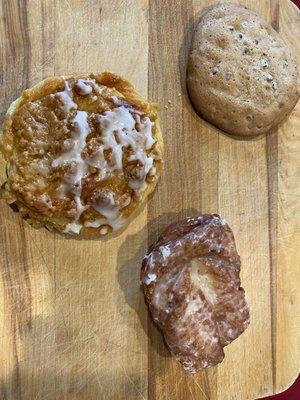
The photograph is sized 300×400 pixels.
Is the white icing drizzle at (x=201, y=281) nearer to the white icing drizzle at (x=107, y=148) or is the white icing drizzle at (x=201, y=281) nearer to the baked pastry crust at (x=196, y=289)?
the baked pastry crust at (x=196, y=289)

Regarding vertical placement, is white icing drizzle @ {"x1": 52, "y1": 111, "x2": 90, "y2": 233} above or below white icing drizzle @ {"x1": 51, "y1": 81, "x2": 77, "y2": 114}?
below

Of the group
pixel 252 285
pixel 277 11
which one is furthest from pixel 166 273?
pixel 277 11

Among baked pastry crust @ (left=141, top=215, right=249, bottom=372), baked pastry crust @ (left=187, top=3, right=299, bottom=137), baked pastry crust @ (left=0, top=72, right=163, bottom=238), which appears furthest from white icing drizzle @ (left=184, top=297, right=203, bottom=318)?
baked pastry crust @ (left=187, top=3, right=299, bottom=137)

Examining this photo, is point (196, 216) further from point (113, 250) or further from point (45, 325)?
point (45, 325)

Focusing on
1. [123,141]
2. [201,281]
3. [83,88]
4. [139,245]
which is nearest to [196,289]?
[201,281]

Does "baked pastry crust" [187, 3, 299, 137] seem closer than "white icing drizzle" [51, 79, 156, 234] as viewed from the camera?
No

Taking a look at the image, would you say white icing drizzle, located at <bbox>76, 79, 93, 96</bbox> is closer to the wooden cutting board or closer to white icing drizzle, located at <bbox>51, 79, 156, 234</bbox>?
white icing drizzle, located at <bbox>51, 79, 156, 234</bbox>
